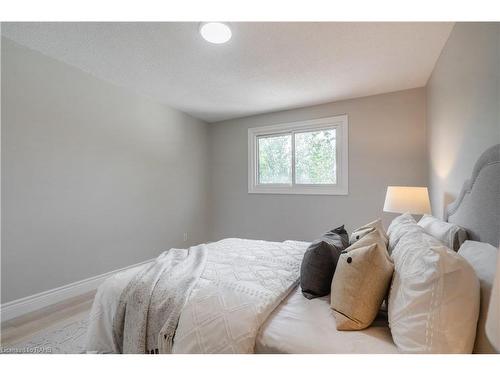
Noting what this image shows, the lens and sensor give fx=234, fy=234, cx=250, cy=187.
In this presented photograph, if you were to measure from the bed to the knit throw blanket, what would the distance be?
0.15ft

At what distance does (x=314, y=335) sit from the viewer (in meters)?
0.96

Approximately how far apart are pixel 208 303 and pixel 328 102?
10.7ft

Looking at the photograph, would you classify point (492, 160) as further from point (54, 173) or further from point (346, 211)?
point (54, 173)

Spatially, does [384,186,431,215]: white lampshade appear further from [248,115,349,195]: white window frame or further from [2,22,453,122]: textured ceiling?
[2,22,453,122]: textured ceiling

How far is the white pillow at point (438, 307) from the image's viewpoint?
29.3 inches

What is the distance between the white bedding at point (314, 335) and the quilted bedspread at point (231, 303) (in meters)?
0.05

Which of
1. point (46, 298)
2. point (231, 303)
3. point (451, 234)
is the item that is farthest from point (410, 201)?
point (46, 298)

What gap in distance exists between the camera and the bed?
958 millimetres

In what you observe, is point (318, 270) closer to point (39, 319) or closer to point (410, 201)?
point (410, 201)

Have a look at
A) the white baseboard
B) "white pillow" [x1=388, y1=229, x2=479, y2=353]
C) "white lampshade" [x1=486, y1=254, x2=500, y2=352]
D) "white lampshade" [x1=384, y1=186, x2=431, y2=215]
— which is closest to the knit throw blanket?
"white pillow" [x1=388, y1=229, x2=479, y2=353]

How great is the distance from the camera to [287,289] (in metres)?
1.33

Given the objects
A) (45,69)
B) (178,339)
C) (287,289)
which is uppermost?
(45,69)

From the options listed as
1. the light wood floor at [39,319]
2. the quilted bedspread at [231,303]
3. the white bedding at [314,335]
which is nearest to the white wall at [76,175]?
the light wood floor at [39,319]
